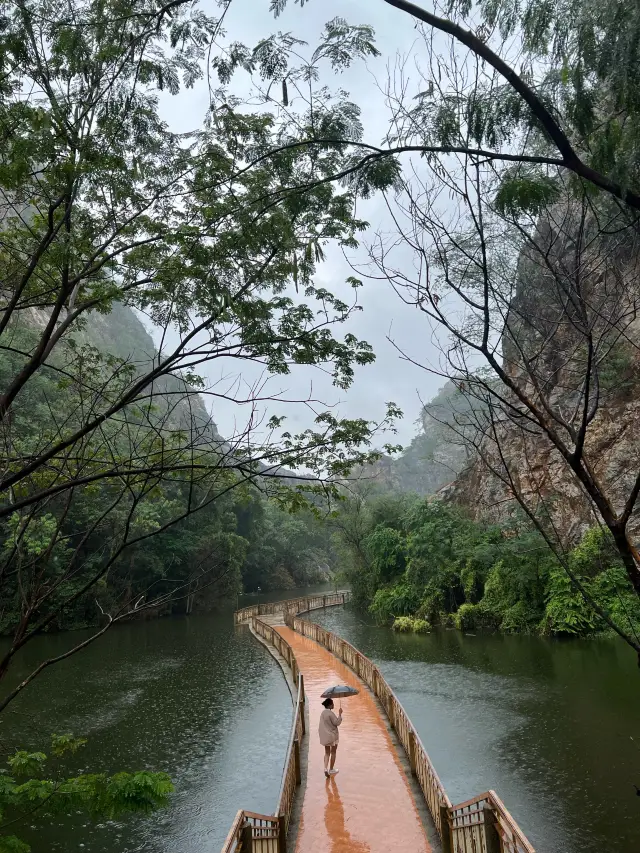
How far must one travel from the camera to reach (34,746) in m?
14.5

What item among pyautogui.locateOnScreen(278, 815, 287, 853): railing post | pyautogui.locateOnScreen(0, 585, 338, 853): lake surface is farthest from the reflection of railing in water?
pyautogui.locateOnScreen(0, 585, 338, 853): lake surface

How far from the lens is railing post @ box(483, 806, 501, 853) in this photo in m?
5.75

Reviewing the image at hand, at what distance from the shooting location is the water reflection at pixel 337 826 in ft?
23.6

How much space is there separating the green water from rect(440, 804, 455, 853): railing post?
2918 mm

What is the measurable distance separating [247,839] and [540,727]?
33.5 ft

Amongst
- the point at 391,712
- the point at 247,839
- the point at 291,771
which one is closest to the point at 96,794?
the point at 247,839

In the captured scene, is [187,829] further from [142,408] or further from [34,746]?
[142,408]

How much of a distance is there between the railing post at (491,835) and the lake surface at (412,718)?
155 inches

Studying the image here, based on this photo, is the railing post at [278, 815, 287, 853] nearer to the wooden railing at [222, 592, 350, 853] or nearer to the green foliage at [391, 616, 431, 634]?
the wooden railing at [222, 592, 350, 853]

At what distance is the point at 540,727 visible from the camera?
1383cm

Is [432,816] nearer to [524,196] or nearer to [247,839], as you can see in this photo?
[247,839]

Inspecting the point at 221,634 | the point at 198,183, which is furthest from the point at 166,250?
the point at 221,634

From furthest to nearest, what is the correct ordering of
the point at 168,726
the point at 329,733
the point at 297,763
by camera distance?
1. the point at 168,726
2. the point at 297,763
3. the point at 329,733

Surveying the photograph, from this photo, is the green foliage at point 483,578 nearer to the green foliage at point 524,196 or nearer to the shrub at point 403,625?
the shrub at point 403,625
